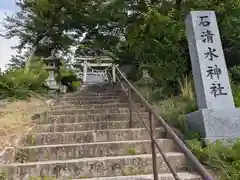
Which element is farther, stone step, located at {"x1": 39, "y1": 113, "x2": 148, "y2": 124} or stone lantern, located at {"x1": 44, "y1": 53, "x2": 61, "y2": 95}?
stone lantern, located at {"x1": 44, "y1": 53, "x2": 61, "y2": 95}

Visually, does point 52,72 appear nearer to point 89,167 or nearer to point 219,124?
point 89,167

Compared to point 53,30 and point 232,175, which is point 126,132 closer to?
point 232,175

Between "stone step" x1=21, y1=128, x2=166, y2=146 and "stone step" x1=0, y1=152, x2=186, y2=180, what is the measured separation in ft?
2.23

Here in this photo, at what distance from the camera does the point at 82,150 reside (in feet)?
10.9

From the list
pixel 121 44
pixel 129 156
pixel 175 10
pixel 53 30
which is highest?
pixel 53 30

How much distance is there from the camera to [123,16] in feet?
24.2

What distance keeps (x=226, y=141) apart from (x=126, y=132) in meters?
1.28

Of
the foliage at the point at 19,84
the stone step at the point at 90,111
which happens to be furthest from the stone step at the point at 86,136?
the foliage at the point at 19,84

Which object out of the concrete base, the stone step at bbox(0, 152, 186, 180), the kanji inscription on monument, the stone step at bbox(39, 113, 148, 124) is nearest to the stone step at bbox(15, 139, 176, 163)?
the stone step at bbox(0, 152, 186, 180)

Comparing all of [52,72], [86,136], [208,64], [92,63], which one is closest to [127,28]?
[52,72]

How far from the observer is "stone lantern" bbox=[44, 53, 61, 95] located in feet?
27.6

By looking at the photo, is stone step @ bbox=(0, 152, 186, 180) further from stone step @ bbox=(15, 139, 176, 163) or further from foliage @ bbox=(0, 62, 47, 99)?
foliage @ bbox=(0, 62, 47, 99)

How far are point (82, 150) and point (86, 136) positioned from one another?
1.38 feet

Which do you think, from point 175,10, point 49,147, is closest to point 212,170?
point 49,147
